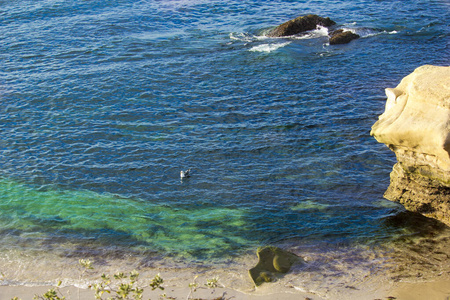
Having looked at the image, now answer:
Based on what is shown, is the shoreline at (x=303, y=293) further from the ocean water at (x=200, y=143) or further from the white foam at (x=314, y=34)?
the white foam at (x=314, y=34)

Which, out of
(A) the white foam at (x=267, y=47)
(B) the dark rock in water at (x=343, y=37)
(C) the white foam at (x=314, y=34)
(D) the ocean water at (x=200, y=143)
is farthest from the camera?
(C) the white foam at (x=314, y=34)

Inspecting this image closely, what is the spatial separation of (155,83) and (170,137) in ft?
20.0

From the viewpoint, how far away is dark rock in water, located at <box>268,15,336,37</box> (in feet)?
106

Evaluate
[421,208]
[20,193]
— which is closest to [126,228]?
[20,193]

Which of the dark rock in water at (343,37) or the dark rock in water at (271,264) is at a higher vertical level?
the dark rock in water at (343,37)

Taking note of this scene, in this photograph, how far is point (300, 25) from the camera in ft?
108

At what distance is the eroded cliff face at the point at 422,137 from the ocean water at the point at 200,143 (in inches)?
41.6

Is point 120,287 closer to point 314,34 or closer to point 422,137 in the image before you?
point 422,137

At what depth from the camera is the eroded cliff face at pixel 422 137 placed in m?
12.1

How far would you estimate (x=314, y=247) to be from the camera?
550 inches

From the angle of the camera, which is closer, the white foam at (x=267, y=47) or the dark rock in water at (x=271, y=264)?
the dark rock in water at (x=271, y=264)

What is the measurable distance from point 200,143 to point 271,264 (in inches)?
328

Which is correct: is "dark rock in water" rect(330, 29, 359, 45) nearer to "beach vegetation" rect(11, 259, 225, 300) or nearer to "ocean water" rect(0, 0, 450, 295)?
"ocean water" rect(0, 0, 450, 295)

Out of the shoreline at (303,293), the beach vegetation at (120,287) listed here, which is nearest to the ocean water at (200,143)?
the shoreline at (303,293)
